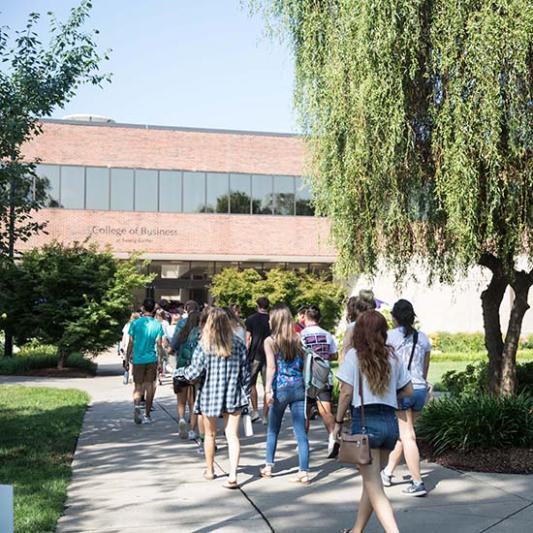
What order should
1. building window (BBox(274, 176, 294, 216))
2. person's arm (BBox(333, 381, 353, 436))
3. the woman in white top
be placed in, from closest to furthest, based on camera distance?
the woman in white top < person's arm (BBox(333, 381, 353, 436)) < building window (BBox(274, 176, 294, 216))

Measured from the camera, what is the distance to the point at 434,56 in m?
10.4

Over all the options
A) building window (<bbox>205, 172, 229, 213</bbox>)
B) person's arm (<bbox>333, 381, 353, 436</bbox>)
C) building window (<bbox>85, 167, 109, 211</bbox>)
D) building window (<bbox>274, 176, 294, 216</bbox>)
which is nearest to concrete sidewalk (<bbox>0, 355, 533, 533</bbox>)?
person's arm (<bbox>333, 381, 353, 436</bbox>)

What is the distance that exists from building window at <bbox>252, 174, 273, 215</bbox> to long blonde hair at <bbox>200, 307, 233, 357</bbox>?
32.3 m

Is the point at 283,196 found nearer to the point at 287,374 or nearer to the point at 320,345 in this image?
the point at 320,345

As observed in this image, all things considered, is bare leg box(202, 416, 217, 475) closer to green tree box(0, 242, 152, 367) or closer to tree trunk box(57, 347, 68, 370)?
green tree box(0, 242, 152, 367)

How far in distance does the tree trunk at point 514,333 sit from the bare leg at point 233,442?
A: 15.2 ft

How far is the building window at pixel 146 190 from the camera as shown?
129 feet

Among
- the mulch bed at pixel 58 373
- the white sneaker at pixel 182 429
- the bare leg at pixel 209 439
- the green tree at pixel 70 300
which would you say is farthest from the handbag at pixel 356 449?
the mulch bed at pixel 58 373

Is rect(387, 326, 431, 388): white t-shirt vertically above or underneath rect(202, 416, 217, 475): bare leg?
above

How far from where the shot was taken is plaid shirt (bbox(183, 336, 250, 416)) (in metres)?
8.37

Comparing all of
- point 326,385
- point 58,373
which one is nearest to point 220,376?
point 326,385

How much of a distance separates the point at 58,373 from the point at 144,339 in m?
12.5

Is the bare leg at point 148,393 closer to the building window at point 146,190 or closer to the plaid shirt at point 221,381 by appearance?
the plaid shirt at point 221,381

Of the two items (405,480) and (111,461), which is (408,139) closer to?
(405,480)
